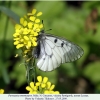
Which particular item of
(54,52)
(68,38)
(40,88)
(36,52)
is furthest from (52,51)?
(68,38)

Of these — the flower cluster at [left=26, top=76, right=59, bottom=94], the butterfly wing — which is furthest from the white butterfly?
the flower cluster at [left=26, top=76, right=59, bottom=94]

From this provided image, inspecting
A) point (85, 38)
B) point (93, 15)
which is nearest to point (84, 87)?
point (85, 38)

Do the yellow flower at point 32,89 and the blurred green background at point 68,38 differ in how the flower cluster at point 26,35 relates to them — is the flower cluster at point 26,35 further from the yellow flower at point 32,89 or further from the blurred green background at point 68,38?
the blurred green background at point 68,38

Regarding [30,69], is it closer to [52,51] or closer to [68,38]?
[52,51]

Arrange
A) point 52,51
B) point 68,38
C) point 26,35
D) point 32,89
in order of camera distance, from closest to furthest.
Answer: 1. point 32,89
2. point 26,35
3. point 52,51
4. point 68,38

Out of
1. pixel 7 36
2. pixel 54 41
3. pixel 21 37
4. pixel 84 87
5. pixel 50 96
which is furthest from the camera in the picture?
pixel 84 87

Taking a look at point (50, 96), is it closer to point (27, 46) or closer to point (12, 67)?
point (27, 46)
